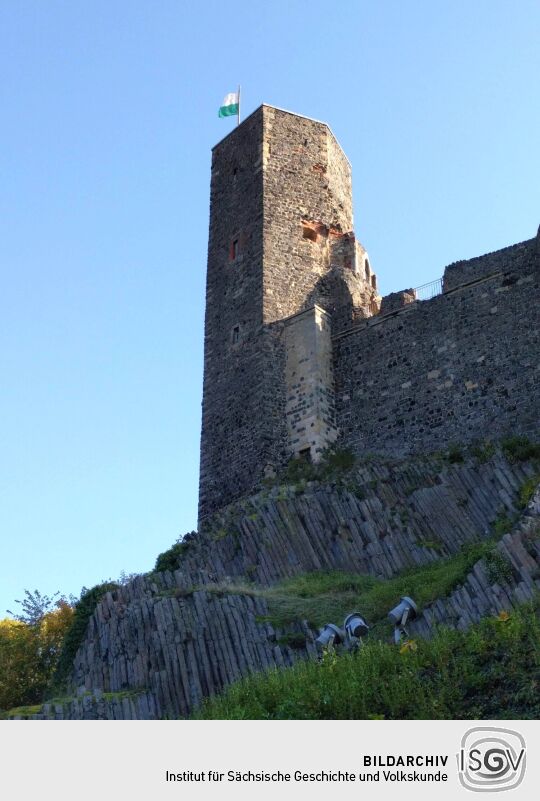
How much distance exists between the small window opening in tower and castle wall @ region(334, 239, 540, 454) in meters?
4.12

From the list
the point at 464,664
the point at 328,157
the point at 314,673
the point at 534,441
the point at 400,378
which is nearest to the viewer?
the point at 464,664

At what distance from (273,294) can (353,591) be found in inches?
479

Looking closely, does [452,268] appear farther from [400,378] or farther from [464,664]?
[464,664]

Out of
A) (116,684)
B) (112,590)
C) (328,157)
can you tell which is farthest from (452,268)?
(116,684)

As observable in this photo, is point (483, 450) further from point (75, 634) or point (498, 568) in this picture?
point (75, 634)

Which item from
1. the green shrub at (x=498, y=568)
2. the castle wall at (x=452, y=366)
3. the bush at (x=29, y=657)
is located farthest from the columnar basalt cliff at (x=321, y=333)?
the green shrub at (x=498, y=568)

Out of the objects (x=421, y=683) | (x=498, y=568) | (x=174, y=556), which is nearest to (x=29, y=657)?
(x=174, y=556)

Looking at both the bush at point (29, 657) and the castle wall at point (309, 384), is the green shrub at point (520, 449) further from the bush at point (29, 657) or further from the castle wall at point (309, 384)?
the bush at point (29, 657)

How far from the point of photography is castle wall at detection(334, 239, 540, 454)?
84.8ft

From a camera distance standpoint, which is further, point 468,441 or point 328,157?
point 328,157

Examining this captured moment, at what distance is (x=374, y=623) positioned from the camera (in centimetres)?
1827
